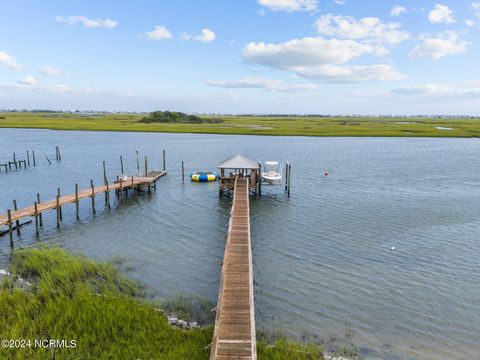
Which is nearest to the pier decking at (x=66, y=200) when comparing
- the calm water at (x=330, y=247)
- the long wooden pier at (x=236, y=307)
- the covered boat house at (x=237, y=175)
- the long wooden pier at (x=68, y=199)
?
the long wooden pier at (x=68, y=199)

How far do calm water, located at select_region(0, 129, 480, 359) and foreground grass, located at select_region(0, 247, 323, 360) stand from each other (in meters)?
2.55

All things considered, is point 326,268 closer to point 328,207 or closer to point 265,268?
point 265,268

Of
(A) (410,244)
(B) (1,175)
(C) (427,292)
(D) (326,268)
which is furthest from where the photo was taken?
(B) (1,175)

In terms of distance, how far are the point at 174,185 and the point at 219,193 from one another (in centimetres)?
786

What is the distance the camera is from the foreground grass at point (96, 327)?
12.1m

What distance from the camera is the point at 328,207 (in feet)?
110

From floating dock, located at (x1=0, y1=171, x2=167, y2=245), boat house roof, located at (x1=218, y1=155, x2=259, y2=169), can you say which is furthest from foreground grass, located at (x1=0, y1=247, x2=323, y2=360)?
boat house roof, located at (x1=218, y1=155, x2=259, y2=169)

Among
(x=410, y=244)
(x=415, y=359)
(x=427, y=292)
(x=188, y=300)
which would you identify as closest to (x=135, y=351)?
(x=188, y=300)

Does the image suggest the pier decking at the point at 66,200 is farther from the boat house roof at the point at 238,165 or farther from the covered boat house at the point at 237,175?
the boat house roof at the point at 238,165

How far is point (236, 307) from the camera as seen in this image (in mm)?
13844

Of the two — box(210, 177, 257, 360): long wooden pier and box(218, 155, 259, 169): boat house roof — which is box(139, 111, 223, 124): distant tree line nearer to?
box(218, 155, 259, 169): boat house roof

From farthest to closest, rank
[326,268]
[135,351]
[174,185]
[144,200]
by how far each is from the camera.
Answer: [174,185], [144,200], [326,268], [135,351]

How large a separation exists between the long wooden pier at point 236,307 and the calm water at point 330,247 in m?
1.63

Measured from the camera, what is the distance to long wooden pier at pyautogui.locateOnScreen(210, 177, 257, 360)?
11.6m
